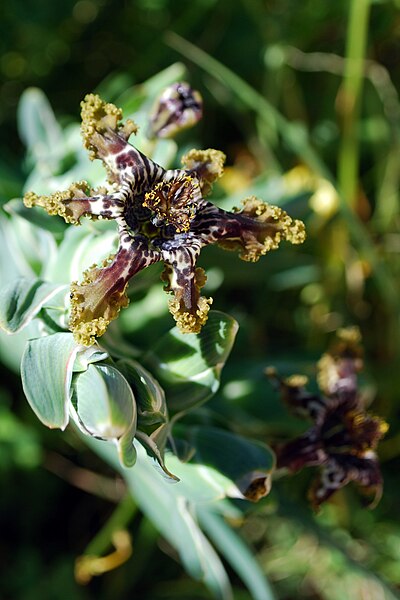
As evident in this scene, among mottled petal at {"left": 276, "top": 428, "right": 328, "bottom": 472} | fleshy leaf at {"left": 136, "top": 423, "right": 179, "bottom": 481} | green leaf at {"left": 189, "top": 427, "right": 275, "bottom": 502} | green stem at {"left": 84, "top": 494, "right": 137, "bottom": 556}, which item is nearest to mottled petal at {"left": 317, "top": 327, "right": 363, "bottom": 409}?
mottled petal at {"left": 276, "top": 428, "right": 328, "bottom": 472}

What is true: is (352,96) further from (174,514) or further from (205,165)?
(174,514)

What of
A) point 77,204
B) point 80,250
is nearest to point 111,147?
point 77,204

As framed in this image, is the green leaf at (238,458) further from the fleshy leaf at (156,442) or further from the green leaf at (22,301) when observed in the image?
the green leaf at (22,301)

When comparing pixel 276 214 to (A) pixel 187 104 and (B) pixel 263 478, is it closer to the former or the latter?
(A) pixel 187 104

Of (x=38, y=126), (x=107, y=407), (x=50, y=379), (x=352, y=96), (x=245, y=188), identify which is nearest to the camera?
(x=107, y=407)

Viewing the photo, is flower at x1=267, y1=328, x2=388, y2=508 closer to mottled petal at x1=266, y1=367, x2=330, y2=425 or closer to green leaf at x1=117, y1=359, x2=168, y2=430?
mottled petal at x1=266, y1=367, x2=330, y2=425

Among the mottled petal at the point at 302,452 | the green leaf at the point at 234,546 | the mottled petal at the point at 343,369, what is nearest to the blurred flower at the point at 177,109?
the mottled petal at the point at 343,369

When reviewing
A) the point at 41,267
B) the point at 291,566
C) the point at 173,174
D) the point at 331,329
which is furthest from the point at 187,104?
the point at 291,566
